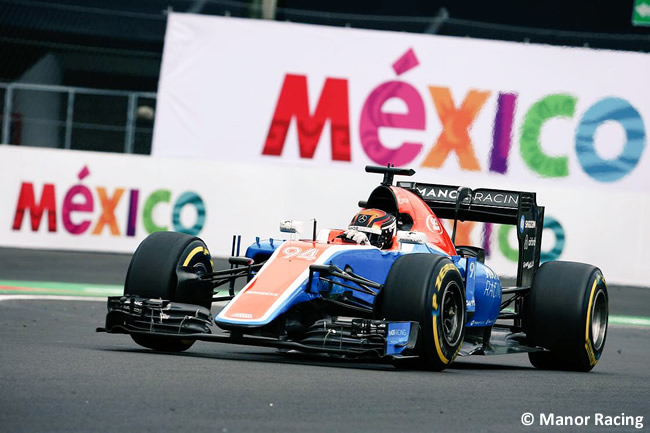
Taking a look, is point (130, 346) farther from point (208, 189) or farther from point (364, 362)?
point (208, 189)

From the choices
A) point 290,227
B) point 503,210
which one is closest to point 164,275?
point 290,227

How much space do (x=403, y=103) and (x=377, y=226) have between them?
37.3ft

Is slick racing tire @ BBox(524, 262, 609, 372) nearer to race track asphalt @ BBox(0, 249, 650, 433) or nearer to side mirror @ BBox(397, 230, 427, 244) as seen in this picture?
race track asphalt @ BBox(0, 249, 650, 433)

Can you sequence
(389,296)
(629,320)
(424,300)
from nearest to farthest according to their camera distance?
(424,300)
(389,296)
(629,320)

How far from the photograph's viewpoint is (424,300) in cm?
971

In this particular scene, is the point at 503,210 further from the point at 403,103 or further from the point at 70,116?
the point at 70,116

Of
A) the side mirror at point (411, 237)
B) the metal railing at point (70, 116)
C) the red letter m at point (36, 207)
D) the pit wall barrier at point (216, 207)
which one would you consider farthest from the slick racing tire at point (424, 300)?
the metal railing at point (70, 116)

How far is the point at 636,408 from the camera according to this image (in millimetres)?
8547

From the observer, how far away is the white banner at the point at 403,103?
22094 mm

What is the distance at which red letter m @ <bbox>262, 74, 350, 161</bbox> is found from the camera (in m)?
22.1

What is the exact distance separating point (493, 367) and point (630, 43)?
13.5 m

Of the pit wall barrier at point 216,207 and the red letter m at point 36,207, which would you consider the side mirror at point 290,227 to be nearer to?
the pit wall barrier at point 216,207

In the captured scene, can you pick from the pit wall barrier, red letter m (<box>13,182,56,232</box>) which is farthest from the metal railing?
red letter m (<box>13,182,56,232</box>)

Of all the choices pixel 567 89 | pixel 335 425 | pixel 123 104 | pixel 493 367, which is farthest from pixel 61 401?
pixel 123 104
